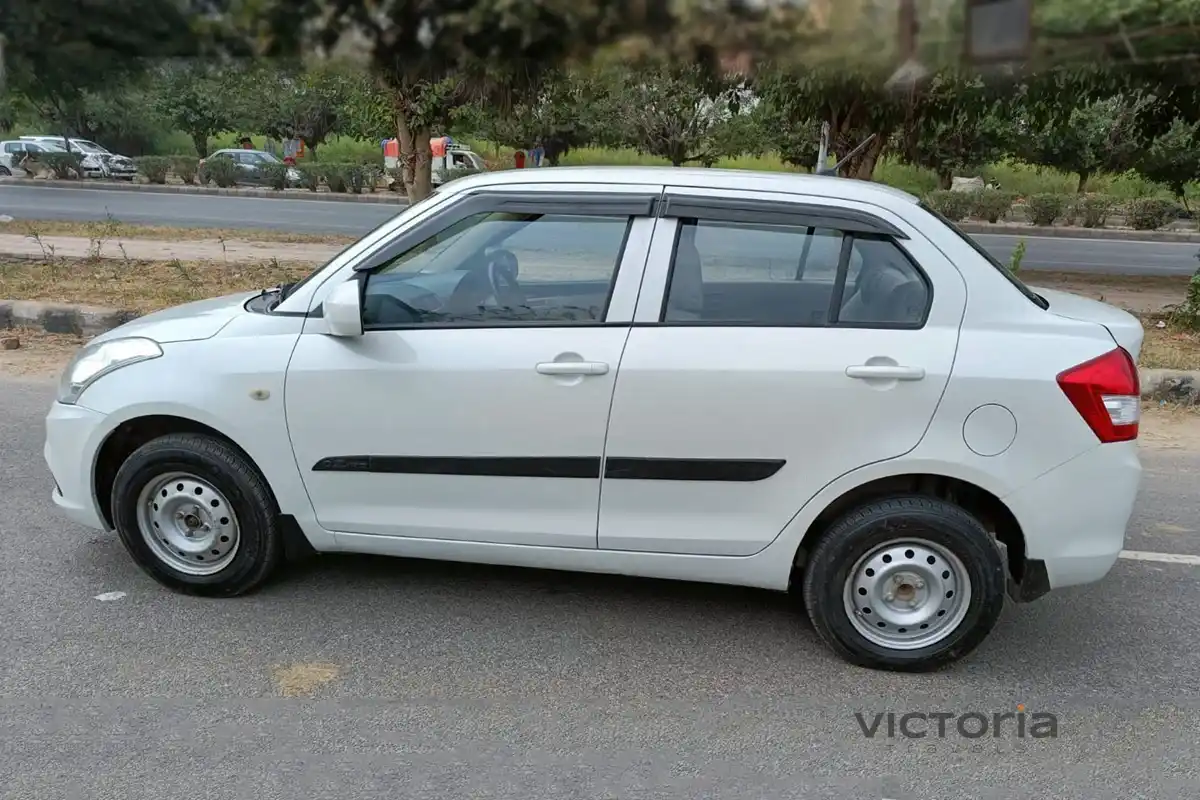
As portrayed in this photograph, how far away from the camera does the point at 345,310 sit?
3.38m

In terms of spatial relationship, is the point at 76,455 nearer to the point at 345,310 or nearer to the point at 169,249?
the point at 345,310

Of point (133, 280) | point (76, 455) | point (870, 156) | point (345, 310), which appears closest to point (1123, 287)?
point (870, 156)

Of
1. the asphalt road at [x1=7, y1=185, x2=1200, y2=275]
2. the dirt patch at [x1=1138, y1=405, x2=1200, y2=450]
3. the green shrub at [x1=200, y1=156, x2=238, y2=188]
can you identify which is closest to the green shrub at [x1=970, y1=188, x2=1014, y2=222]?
the asphalt road at [x1=7, y1=185, x2=1200, y2=275]

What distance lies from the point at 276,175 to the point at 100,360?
30.6 m

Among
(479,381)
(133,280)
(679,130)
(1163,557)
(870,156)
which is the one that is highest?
(679,130)

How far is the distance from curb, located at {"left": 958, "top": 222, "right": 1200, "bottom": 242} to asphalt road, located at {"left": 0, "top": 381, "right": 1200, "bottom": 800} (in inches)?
907

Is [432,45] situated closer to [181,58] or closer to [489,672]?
[181,58]

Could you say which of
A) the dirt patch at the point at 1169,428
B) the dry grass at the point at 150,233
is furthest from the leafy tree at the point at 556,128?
the dirt patch at the point at 1169,428

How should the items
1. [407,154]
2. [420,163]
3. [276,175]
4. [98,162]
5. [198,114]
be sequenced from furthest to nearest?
[198,114] → [98,162] → [276,175] → [420,163] → [407,154]

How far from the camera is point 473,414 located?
342cm

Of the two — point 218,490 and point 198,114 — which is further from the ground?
point 198,114

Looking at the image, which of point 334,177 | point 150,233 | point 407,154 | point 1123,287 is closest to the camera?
point 407,154

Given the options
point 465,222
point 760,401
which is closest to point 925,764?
point 760,401

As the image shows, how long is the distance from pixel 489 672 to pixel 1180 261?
68.7 ft
